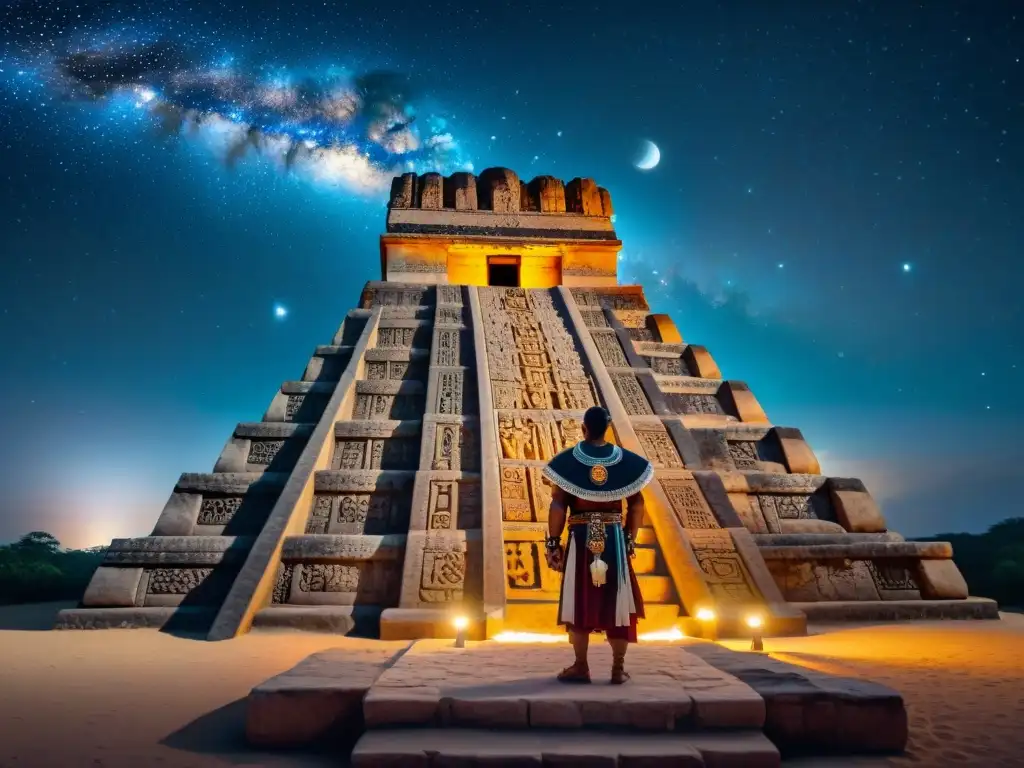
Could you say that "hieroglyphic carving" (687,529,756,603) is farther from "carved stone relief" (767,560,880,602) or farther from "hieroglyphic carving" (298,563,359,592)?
"hieroglyphic carving" (298,563,359,592)

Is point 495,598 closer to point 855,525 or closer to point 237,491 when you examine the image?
point 237,491

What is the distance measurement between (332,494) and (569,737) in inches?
155

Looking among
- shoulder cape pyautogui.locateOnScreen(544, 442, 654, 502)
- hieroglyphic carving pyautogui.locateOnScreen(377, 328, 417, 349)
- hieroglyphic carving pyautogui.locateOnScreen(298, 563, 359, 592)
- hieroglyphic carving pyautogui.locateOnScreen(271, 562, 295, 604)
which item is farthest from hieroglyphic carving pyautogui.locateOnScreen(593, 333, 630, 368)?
shoulder cape pyautogui.locateOnScreen(544, 442, 654, 502)

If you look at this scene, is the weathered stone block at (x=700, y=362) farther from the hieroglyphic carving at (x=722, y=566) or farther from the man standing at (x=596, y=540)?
the man standing at (x=596, y=540)

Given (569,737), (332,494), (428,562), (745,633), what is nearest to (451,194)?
(332,494)

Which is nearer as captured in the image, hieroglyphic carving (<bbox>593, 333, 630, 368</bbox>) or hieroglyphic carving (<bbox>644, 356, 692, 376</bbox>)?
hieroglyphic carving (<bbox>593, 333, 630, 368</bbox>)

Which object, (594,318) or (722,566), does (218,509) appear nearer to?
(722,566)

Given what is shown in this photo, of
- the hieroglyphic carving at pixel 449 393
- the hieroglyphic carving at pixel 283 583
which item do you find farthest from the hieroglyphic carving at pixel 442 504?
the hieroglyphic carving at pixel 283 583

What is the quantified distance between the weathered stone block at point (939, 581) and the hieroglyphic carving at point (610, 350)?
374cm

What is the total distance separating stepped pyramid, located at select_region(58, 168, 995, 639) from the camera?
15.8 ft

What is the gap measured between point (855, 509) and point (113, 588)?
6777 millimetres

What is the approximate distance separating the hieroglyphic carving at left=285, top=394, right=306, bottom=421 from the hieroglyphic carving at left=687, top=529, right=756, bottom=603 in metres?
4.33

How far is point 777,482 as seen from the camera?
6.26 meters

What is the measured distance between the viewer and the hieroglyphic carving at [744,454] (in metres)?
6.72
